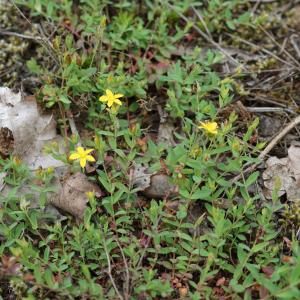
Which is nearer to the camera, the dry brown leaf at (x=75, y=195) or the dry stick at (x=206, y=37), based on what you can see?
the dry brown leaf at (x=75, y=195)

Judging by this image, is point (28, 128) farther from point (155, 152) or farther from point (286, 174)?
point (286, 174)

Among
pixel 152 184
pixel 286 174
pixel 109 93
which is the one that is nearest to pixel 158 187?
pixel 152 184

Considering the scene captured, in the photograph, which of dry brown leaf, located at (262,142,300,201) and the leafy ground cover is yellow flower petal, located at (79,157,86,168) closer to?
the leafy ground cover

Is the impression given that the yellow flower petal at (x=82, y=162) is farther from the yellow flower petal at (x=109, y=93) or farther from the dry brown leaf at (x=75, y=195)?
the yellow flower petal at (x=109, y=93)

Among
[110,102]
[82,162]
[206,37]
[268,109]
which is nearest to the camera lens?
[82,162]

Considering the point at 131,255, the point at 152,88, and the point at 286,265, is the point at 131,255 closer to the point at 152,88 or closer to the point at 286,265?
the point at 286,265

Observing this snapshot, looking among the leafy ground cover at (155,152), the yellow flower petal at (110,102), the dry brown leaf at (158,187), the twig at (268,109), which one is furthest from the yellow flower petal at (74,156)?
the twig at (268,109)
